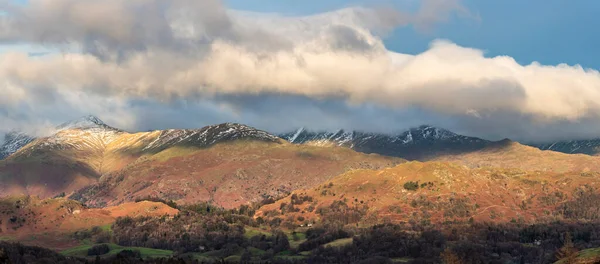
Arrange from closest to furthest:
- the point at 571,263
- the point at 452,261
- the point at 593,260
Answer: the point at 593,260 < the point at 571,263 < the point at 452,261

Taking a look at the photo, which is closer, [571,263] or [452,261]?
[571,263]

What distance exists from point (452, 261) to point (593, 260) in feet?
409

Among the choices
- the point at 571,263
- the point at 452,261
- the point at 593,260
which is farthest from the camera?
the point at 452,261

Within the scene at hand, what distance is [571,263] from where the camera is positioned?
83938 mm

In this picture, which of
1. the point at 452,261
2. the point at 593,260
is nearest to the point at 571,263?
the point at 593,260

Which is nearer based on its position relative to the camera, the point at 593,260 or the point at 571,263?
the point at 593,260

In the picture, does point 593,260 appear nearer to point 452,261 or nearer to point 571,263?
point 571,263

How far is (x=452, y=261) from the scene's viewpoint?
19800 cm

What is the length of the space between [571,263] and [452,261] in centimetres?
11709

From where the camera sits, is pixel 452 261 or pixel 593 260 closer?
pixel 593 260

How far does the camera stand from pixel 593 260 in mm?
76688

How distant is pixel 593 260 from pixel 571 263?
7.51 m
